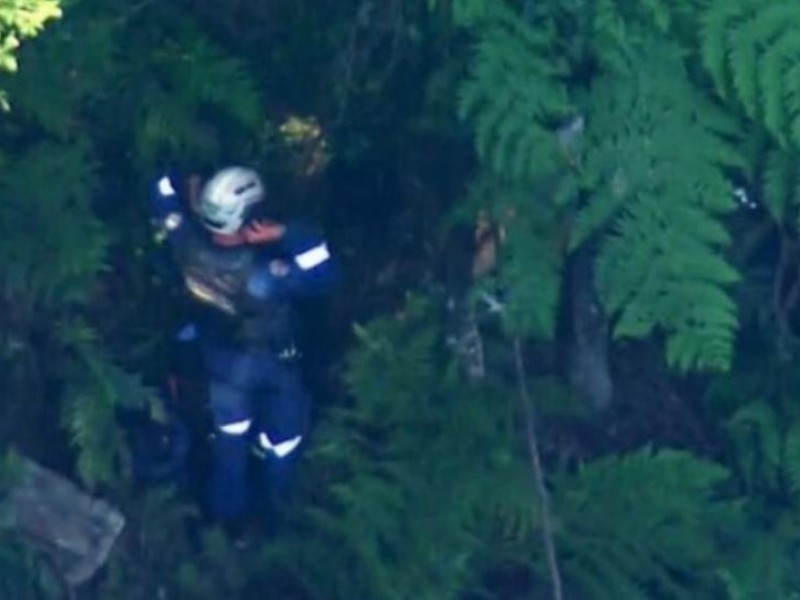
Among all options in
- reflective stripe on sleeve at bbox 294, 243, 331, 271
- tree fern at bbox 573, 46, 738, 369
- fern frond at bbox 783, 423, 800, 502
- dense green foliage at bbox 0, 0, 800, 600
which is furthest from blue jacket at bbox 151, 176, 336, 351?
fern frond at bbox 783, 423, 800, 502

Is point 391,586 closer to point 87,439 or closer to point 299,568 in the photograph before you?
point 299,568

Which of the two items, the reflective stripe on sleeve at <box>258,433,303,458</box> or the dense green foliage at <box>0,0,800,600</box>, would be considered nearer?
the dense green foliage at <box>0,0,800,600</box>

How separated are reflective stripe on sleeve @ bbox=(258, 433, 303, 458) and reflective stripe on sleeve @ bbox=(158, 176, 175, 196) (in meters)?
0.92

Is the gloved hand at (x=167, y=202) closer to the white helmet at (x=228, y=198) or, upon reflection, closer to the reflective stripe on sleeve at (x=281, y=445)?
the white helmet at (x=228, y=198)

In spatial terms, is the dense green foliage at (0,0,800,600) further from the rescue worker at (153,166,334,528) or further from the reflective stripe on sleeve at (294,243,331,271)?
the reflective stripe on sleeve at (294,243,331,271)

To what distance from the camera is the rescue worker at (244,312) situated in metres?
9.35

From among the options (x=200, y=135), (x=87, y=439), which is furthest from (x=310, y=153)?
(x=87, y=439)

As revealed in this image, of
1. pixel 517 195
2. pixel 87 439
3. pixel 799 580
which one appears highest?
pixel 517 195

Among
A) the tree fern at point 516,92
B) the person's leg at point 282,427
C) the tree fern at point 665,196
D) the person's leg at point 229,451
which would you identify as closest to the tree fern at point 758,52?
the tree fern at point 665,196

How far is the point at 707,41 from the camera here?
8.35m

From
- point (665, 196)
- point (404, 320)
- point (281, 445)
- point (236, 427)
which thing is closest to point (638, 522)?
point (404, 320)

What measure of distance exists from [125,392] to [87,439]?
19 centimetres

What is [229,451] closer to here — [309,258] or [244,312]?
[244,312]

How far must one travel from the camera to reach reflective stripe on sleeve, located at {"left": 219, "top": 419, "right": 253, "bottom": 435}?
384 inches
